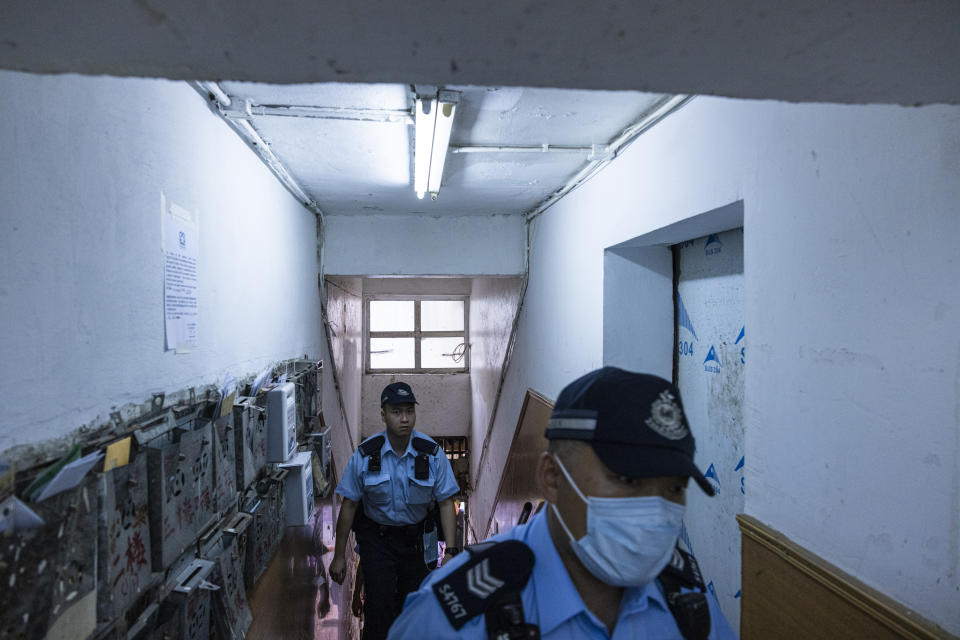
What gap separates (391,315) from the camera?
917 centimetres

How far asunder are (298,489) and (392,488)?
0.55 metres

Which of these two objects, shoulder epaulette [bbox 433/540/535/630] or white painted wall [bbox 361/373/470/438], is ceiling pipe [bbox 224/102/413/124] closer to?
shoulder epaulette [bbox 433/540/535/630]

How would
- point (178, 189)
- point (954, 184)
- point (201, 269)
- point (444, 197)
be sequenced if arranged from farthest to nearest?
point (444, 197), point (201, 269), point (178, 189), point (954, 184)

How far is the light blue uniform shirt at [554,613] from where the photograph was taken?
3.16 ft

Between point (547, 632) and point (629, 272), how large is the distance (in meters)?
2.24

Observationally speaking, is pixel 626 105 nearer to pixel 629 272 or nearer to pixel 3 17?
pixel 629 272

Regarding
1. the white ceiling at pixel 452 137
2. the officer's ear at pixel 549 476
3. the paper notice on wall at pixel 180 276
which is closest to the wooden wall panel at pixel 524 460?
the white ceiling at pixel 452 137

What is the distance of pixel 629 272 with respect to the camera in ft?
9.71

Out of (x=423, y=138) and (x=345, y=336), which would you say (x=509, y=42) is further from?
(x=345, y=336)

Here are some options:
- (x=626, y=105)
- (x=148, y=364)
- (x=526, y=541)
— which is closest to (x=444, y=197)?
(x=626, y=105)

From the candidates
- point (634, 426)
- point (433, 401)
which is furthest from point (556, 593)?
point (433, 401)

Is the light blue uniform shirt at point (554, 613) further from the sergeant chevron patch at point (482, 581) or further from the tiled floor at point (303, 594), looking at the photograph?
the tiled floor at point (303, 594)

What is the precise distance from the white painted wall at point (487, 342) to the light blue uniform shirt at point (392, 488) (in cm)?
227

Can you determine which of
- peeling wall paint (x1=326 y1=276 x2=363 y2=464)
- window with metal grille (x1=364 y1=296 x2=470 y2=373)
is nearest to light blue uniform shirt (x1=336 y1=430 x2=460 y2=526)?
peeling wall paint (x1=326 y1=276 x2=363 y2=464)
